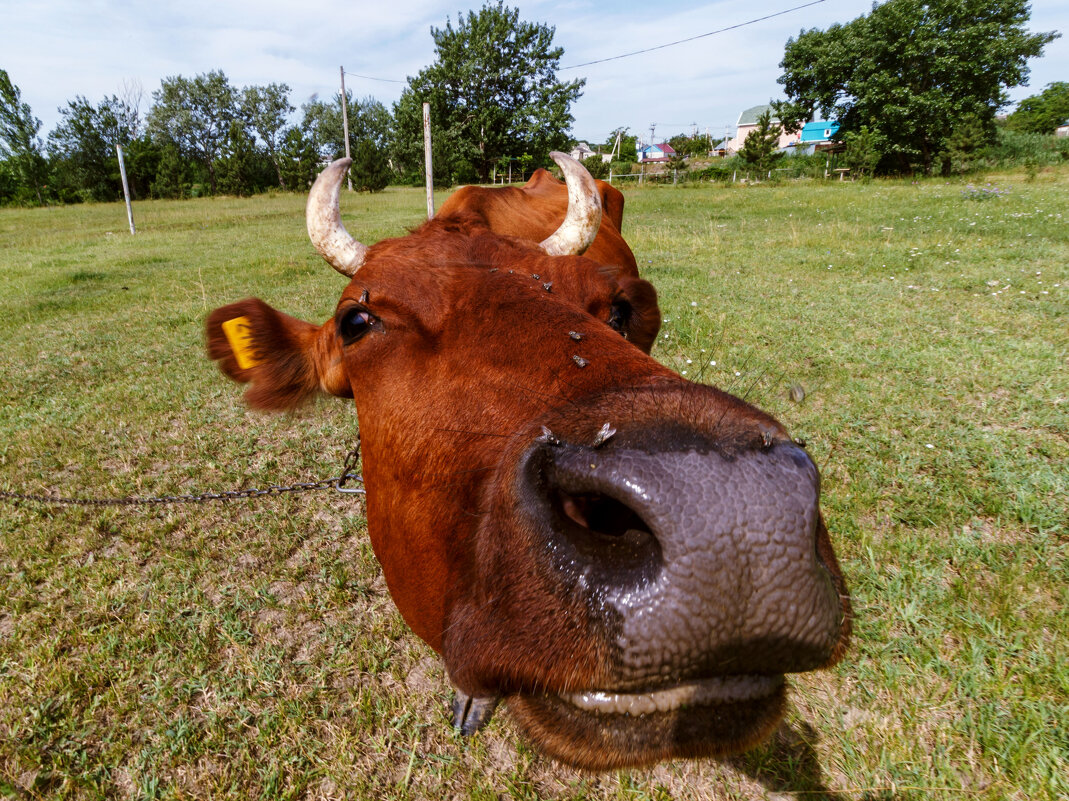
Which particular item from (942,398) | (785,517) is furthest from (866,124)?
(785,517)

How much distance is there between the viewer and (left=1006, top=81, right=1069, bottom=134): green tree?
201ft

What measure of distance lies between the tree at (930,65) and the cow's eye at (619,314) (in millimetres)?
43824

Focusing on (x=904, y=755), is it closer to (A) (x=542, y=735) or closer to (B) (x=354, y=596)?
(A) (x=542, y=735)

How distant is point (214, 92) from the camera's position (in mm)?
69250

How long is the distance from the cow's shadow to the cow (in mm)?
1576

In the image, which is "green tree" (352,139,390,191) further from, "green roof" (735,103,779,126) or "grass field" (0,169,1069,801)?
"green roof" (735,103,779,126)

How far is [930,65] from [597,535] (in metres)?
51.5

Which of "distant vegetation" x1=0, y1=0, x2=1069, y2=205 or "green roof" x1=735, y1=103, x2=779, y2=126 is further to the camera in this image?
"green roof" x1=735, y1=103, x2=779, y2=126

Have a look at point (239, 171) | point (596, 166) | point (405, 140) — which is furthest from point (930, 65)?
point (239, 171)

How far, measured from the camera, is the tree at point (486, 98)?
42.3m

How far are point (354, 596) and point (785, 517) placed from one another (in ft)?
9.90

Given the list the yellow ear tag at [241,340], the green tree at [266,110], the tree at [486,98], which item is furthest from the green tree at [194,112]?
the yellow ear tag at [241,340]

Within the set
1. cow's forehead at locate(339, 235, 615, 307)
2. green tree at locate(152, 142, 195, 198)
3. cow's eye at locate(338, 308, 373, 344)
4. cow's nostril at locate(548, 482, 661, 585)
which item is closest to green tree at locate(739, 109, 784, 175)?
cow's forehead at locate(339, 235, 615, 307)

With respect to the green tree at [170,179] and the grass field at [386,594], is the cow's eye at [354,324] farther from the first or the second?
the green tree at [170,179]
